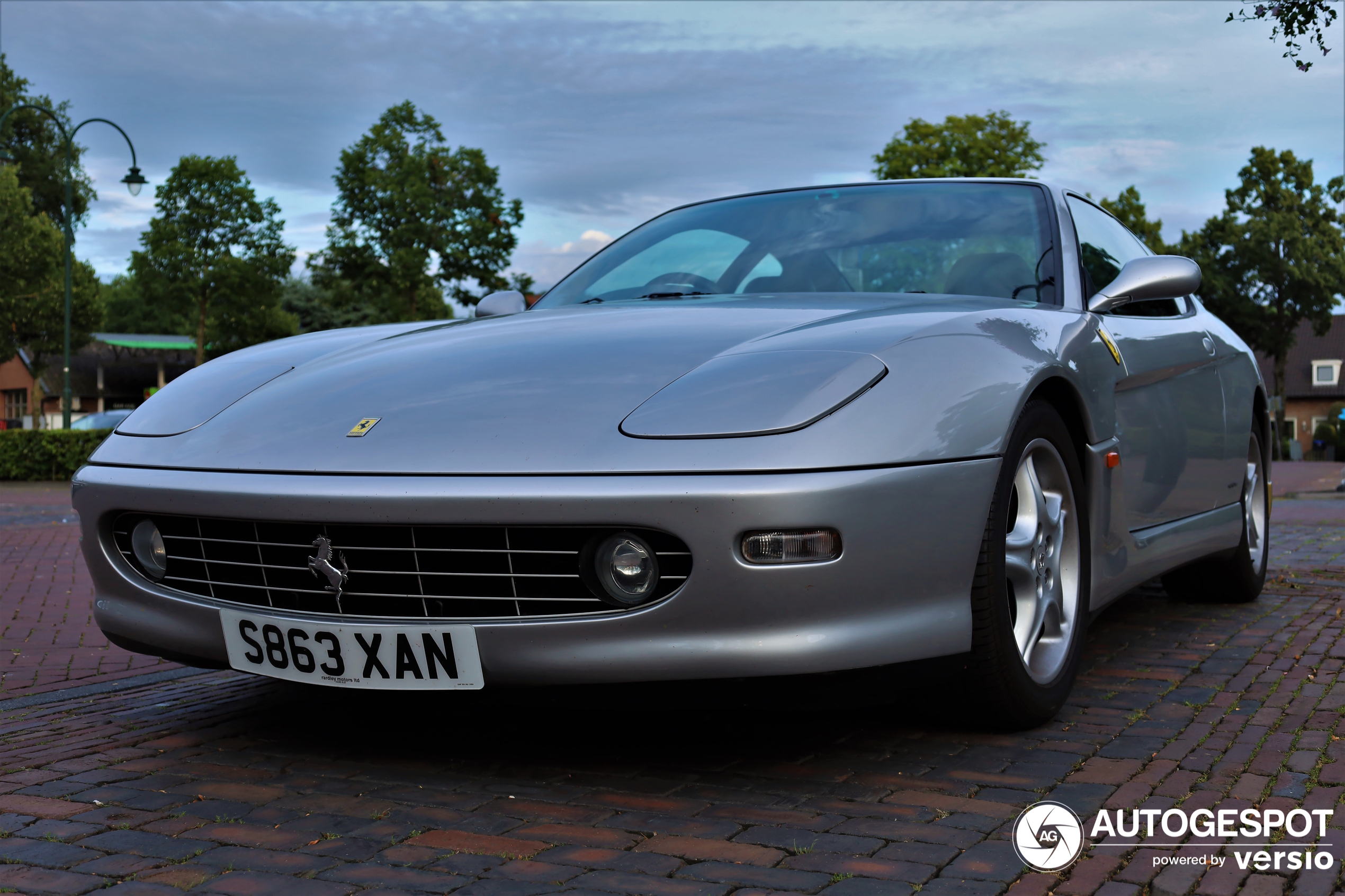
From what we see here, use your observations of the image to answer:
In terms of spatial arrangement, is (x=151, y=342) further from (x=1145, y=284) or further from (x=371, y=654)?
(x=371, y=654)

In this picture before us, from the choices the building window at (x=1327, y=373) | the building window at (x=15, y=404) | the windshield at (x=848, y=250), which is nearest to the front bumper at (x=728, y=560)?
the windshield at (x=848, y=250)

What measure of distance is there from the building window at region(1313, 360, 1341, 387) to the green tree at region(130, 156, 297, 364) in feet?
185

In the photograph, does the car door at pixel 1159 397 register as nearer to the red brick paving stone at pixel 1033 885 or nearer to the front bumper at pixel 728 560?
the front bumper at pixel 728 560

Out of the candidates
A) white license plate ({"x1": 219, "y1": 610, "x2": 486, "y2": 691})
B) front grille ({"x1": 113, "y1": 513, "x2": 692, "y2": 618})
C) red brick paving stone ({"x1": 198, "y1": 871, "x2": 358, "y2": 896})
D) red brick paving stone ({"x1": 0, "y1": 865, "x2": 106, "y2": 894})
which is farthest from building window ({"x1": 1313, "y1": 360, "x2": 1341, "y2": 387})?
red brick paving stone ({"x1": 0, "y1": 865, "x2": 106, "y2": 894})

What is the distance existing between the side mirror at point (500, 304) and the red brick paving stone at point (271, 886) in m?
2.37

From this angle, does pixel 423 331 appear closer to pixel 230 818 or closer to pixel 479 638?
pixel 479 638

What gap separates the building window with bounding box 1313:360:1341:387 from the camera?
70.1 meters

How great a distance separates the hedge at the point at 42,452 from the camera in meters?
21.6

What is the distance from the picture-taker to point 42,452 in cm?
2172

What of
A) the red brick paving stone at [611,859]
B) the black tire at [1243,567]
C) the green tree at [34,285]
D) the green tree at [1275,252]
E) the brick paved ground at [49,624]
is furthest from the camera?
the green tree at [1275,252]

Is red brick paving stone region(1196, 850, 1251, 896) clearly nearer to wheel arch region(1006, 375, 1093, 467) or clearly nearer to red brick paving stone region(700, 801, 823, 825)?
red brick paving stone region(700, 801, 823, 825)

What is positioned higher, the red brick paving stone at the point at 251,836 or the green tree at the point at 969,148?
the green tree at the point at 969,148

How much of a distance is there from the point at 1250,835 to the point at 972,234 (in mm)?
2057

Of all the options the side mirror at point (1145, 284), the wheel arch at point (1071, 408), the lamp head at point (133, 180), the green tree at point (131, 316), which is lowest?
the wheel arch at point (1071, 408)
